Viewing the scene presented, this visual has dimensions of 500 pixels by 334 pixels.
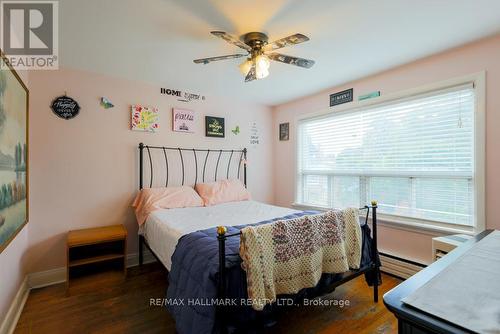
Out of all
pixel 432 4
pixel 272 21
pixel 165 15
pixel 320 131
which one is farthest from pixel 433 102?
pixel 165 15

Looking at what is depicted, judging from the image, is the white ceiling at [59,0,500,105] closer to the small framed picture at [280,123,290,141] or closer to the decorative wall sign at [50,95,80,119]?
the decorative wall sign at [50,95,80,119]

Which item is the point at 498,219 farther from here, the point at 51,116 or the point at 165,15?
the point at 51,116

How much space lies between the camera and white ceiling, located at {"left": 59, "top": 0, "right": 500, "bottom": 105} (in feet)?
5.29

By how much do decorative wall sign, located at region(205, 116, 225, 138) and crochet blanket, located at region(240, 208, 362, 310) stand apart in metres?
2.30

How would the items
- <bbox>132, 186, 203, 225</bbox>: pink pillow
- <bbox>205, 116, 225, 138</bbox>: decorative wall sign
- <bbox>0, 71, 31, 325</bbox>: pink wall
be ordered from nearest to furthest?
<bbox>0, 71, 31, 325</bbox>: pink wall, <bbox>132, 186, 203, 225</bbox>: pink pillow, <bbox>205, 116, 225, 138</bbox>: decorative wall sign

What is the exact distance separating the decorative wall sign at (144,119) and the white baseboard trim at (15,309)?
1872 millimetres

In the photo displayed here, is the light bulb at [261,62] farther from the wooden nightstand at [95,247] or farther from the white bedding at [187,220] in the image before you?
the wooden nightstand at [95,247]

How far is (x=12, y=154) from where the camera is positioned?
1.74 metres

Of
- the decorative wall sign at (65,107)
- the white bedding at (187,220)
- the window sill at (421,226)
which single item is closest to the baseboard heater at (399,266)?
the window sill at (421,226)

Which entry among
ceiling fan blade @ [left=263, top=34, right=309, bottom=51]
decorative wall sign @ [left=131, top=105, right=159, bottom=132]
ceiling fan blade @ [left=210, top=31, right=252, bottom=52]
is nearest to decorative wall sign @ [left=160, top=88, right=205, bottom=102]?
decorative wall sign @ [left=131, top=105, right=159, bottom=132]

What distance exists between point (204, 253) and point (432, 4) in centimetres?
221

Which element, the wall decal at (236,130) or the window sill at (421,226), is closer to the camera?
the window sill at (421,226)

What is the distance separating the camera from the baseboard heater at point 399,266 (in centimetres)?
244

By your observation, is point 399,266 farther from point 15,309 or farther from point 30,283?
point 30,283
